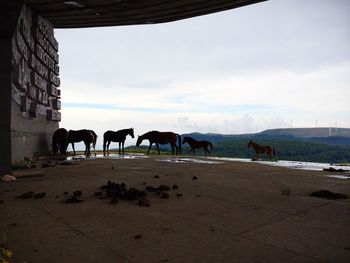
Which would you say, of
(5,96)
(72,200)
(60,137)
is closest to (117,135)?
(60,137)

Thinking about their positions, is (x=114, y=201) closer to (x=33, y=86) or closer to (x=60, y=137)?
(x=33, y=86)

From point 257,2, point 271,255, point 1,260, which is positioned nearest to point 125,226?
point 1,260

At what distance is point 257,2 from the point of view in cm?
1906

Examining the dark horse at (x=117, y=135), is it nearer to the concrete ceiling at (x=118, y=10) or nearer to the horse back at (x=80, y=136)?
the horse back at (x=80, y=136)

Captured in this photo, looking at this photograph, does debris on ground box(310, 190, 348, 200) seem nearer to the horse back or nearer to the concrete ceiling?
the horse back

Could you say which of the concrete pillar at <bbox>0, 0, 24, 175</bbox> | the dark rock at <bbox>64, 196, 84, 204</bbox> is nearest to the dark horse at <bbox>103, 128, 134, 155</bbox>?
the concrete pillar at <bbox>0, 0, 24, 175</bbox>

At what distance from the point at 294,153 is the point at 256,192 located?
91.9 ft

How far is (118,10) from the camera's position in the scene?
20.0 meters

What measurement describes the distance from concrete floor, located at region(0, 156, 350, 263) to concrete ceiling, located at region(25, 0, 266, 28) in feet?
51.5

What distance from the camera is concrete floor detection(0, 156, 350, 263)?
2943 mm

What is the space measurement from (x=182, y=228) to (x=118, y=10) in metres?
19.5

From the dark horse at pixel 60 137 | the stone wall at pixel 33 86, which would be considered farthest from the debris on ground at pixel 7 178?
the dark horse at pixel 60 137

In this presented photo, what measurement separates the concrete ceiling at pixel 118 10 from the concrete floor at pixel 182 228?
15.7 metres

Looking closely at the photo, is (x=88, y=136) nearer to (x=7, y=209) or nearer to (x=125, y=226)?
(x=7, y=209)
